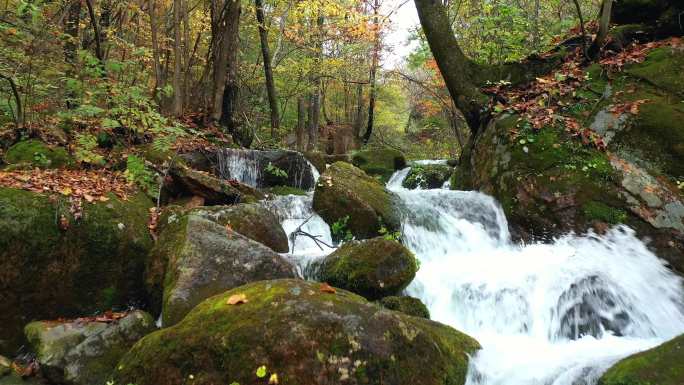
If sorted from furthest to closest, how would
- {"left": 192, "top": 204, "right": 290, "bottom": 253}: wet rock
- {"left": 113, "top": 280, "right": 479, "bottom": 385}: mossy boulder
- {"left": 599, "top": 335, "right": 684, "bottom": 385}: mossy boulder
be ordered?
{"left": 192, "top": 204, "right": 290, "bottom": 253}: wet rock, {"left": 113, "top": 280, "right": 479, "bottom": 385}: mossy boulder, {"left": 599, "top": 335, "right": 684, "bottom": 385}: mossy boulder

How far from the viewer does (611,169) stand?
20.6 feet

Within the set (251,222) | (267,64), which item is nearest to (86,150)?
(251,222)

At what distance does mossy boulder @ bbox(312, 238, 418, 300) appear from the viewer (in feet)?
15.4

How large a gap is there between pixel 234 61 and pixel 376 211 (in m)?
7.66

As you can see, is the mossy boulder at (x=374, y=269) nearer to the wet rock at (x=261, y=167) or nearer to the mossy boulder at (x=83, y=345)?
the mossy boulder at (x=83, y=345)

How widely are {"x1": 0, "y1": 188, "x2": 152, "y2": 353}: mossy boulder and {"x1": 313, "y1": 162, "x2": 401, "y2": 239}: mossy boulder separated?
309cm

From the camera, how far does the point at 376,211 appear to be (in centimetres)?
732

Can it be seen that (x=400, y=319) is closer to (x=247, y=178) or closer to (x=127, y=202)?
(x=127, y=202)

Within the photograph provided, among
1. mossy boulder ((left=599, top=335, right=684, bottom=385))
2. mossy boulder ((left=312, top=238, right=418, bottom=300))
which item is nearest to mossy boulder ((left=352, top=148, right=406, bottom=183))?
mossy boulder ((left=312, top=238, right=418, bottom=300))

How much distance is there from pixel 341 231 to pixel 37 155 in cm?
489

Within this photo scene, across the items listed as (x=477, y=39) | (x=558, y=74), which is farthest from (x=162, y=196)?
(x=477, y=39)

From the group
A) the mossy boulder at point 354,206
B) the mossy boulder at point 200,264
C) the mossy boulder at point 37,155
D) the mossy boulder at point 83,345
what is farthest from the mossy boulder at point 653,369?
the mossy boulder at point 37,155

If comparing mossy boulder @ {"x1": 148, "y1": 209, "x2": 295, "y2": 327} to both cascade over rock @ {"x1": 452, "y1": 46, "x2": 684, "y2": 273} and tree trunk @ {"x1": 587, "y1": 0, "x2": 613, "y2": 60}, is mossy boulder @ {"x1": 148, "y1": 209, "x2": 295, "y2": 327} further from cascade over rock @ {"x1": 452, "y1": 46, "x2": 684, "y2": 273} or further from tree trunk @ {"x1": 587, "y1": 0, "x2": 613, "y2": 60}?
tree trunk @ {"x1": 587, "y1": 0, "x2": 613, "y2": 60}

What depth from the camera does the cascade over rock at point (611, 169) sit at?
18.9 feet
